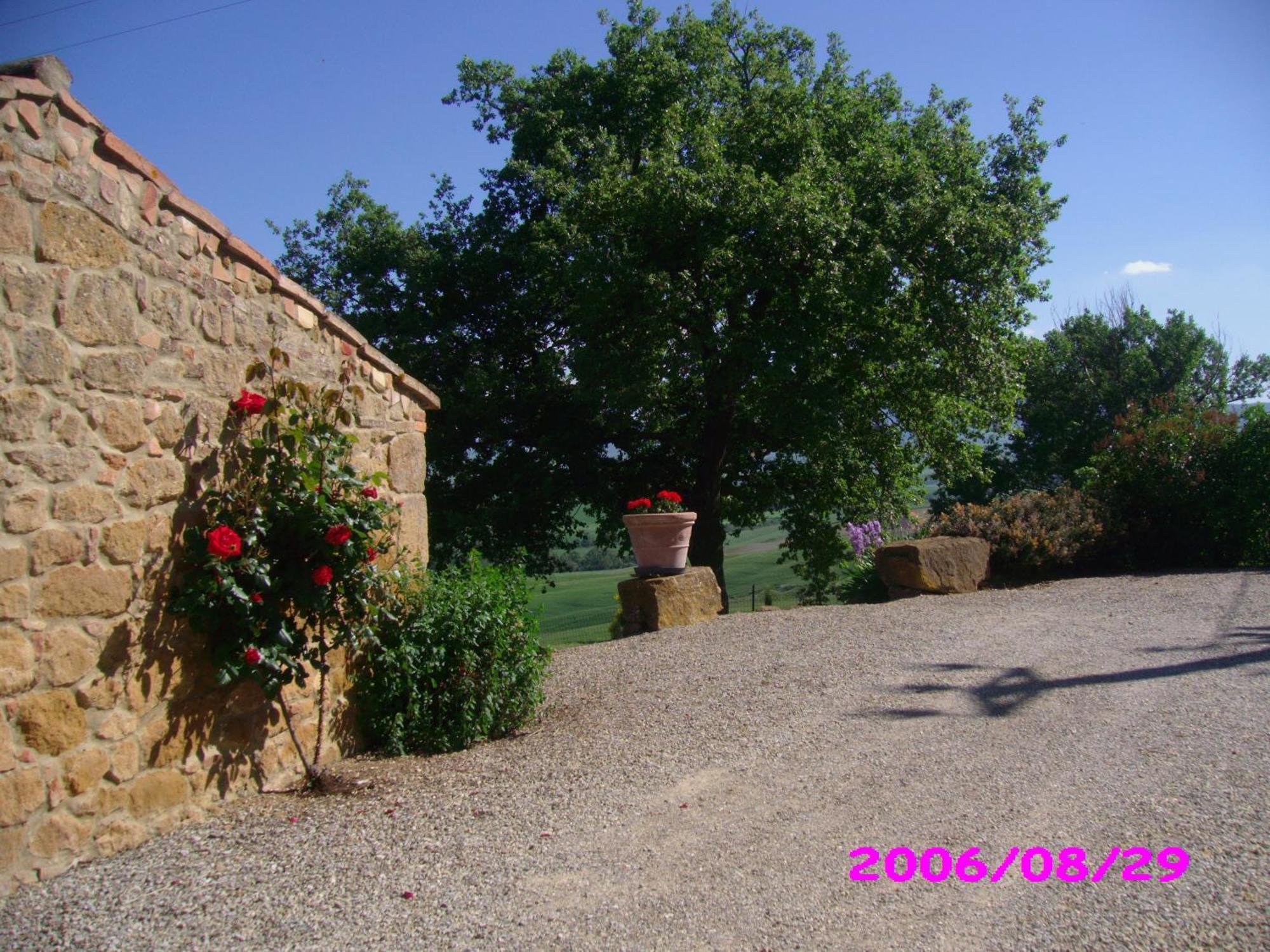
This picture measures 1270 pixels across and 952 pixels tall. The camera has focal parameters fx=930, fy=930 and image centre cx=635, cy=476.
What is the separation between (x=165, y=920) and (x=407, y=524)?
262cm

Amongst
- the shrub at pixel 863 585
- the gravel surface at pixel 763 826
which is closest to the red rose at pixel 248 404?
the gravel surface at pixel 763 826

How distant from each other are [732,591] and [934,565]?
337 inches

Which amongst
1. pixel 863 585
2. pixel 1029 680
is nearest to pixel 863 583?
pixel 863 585

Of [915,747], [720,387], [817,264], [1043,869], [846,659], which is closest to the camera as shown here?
[1043,869]

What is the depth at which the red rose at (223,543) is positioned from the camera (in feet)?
12.5

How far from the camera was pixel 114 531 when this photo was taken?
3613 mm

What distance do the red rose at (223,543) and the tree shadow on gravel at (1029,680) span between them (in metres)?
3.49

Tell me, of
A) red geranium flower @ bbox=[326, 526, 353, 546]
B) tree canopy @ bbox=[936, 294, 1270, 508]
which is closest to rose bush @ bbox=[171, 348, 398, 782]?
red geranium flower @ bbox=[326, 526, 353, 546]

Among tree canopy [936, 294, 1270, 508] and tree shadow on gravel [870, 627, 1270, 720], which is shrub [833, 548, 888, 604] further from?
tree canopy [936, 294, 1270, 508]

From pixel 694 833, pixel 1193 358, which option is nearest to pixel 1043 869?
pixel 694 833

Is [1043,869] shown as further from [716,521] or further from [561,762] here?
[716,521]

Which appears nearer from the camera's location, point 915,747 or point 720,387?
point 915,747

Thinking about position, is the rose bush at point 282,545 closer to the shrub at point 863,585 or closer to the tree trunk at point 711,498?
the shrub at point 863,585

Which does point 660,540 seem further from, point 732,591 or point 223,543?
point 732,591
